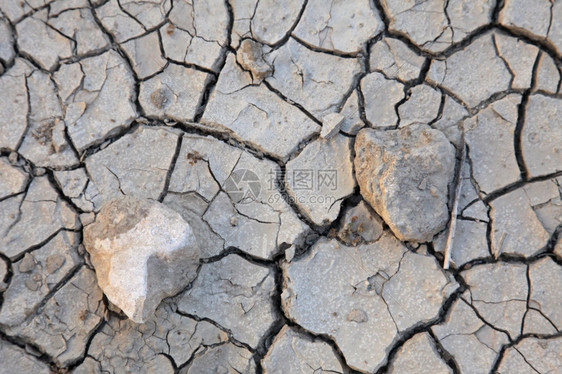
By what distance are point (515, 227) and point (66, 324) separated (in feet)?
7.19

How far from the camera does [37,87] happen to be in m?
2.48

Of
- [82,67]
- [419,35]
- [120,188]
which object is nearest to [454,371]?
[419,35]

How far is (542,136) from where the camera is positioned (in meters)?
2.28

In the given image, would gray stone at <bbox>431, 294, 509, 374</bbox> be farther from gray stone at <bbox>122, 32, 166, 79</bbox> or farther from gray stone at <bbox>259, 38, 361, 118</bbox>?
gray stone at <bbox>122, 32, 166, 79</bbox>

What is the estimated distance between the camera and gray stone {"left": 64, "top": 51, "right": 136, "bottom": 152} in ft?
8.04

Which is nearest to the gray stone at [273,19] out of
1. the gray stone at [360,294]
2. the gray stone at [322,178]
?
the gray stone at [322,178]

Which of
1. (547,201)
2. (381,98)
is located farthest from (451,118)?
(547,201)

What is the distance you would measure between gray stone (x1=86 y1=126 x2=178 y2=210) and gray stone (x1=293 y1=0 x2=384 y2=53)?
90cm

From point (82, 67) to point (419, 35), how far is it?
69.7 inches

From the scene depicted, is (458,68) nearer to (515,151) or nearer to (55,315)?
(515,151)

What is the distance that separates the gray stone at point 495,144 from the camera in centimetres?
227

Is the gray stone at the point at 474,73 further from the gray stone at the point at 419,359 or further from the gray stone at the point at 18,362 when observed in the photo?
the gray stone at the point at 18,362

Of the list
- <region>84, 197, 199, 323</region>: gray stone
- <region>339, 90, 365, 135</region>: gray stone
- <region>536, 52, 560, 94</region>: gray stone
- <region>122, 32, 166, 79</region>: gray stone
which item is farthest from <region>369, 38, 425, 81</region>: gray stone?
<region>84, 197, 199, 323</region>: gray stone

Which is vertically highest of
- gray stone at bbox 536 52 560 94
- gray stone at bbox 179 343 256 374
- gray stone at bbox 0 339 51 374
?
gray stone at bbox 536 52 560 94
